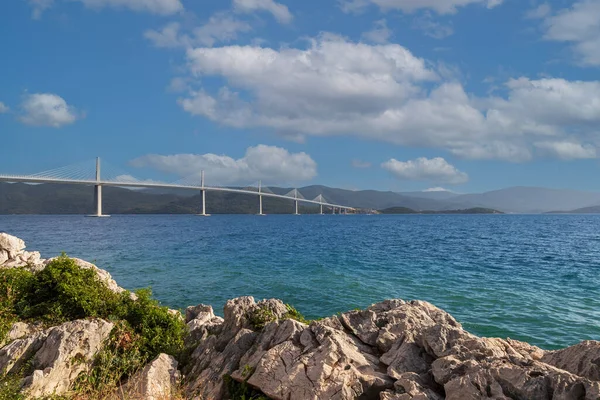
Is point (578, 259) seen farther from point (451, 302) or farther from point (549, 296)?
point (451, 302)

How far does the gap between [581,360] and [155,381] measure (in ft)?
23.4

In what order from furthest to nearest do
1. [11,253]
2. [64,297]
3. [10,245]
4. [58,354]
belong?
1. [10,245]
2. [11,253]
3. [64,297]
4. [58,354]

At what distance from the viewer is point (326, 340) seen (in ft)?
22.9

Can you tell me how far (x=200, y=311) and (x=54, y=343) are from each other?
5.06 metres

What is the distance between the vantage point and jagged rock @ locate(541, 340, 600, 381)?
5.62 metres

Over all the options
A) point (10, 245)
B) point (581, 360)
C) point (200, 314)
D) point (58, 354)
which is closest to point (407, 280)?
point (200, 314)

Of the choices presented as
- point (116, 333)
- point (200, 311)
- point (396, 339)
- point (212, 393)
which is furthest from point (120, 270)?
point (396, 339)

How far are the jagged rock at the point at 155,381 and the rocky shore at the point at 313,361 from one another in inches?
0.9

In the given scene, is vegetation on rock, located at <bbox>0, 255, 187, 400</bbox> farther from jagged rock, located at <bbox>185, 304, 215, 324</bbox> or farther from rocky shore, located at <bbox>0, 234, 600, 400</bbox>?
jagged rock, located at <bbox>185, 304, 215, 324</bbox>

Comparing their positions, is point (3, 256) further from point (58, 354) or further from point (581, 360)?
point (581, 360)

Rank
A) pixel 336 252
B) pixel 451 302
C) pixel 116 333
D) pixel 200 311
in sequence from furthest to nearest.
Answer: pixel 336 252 → pixel 451 302 → pixel 200 311 → pixel 116 333

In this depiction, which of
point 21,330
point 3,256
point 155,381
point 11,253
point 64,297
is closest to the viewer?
point 155,381

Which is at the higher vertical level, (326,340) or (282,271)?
(326,340)

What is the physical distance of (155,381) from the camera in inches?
299
